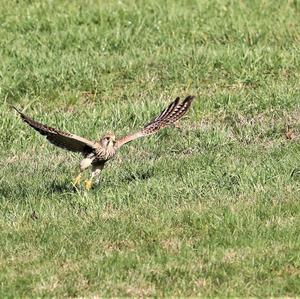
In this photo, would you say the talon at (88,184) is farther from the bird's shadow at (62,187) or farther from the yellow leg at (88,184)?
the bird's shadow at (62,187)

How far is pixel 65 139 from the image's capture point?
8.72 m

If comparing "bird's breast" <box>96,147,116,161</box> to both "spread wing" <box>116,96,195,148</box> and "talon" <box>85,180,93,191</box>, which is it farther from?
"spread wing" <box>116,96,195,148</box>

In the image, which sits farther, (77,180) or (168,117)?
(168,117)

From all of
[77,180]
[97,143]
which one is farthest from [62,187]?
[97,143]

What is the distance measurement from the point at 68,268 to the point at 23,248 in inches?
24.7

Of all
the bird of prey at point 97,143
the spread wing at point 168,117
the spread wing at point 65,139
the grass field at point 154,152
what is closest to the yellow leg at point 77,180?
the bird of prey at point 97,143

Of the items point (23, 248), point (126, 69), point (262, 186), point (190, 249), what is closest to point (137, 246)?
point (190, 249)

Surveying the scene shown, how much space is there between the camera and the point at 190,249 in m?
7.54

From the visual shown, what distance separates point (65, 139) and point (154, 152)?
2034 mm

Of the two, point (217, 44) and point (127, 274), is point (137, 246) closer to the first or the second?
point (127, 274)

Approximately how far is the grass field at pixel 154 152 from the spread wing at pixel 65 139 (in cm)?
42

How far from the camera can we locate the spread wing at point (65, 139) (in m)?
8.35

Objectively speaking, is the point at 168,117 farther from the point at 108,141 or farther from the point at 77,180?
the point at 77,180

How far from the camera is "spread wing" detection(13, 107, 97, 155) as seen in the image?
329 inches
